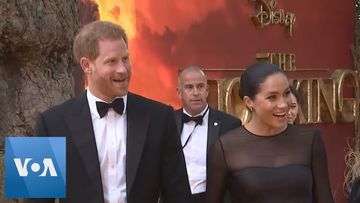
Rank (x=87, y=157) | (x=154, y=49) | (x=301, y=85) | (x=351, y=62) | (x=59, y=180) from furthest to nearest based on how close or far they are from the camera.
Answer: (x=351, y=62) < (x=301, y=85) < (x=154, y=49) < (x=87, y=157) < (x=59, y=180)

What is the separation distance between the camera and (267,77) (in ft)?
10.0

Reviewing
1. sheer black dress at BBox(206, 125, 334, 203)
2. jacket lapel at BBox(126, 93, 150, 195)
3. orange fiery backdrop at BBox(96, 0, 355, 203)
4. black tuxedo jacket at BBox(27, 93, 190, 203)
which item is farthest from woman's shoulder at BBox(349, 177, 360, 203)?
orange fiery backdrop at BBox(96, 0, 355, 203)

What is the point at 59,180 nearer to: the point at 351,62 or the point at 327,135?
the point at 327,135

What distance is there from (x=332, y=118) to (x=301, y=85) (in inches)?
32.7

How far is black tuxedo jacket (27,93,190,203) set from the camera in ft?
8.84

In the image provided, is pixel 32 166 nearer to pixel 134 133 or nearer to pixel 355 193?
pixel 134 133

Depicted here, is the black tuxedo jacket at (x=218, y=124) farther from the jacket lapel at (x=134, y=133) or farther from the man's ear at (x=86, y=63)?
the man's ear at (x=86, y=63)

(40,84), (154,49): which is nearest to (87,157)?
(40,84)

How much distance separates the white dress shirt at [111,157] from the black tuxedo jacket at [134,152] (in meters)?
0.03

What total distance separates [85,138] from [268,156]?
860mm

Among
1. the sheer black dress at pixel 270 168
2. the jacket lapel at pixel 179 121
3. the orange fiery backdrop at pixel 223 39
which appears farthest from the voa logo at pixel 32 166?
the orange fiery backdrop at pixel 223 39

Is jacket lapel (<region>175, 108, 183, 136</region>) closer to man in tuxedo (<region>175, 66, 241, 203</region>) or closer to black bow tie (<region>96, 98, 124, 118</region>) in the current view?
man in tuxedo (<region>175, 66, 241, 203</region>)

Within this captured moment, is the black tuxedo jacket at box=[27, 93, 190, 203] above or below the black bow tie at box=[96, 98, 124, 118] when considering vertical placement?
below

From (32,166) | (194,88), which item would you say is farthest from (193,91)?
(32,166)
